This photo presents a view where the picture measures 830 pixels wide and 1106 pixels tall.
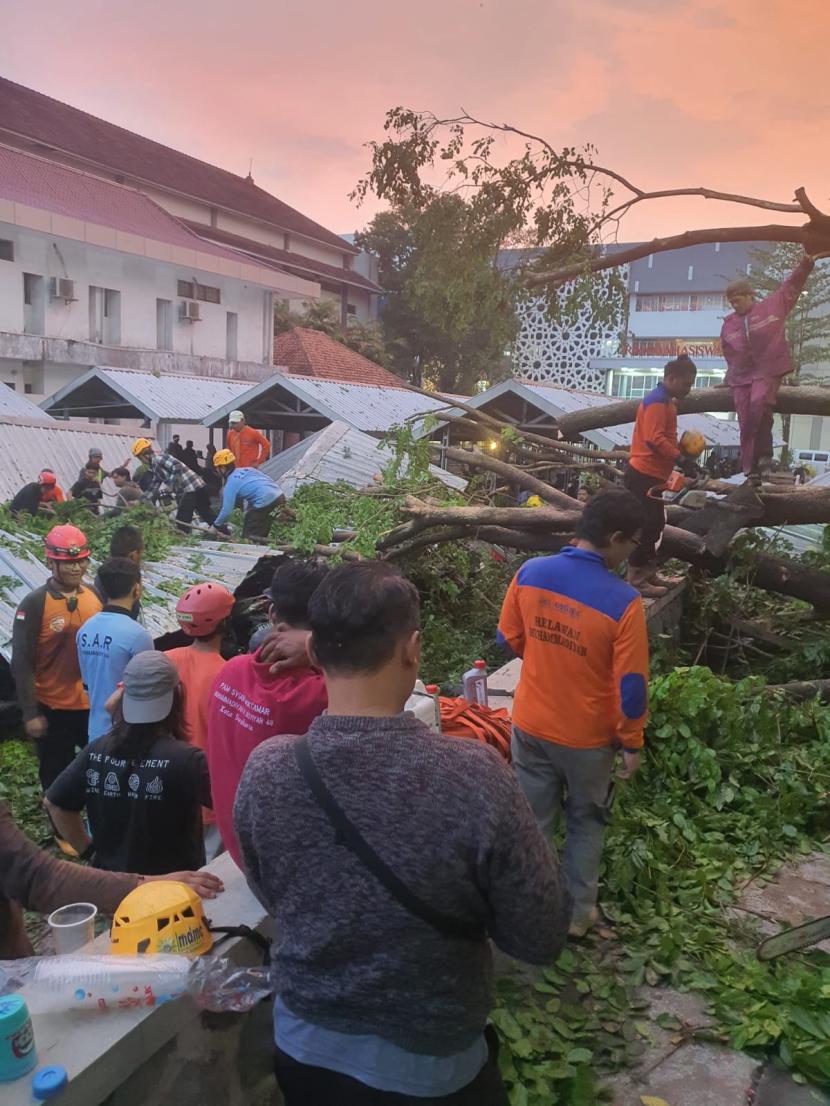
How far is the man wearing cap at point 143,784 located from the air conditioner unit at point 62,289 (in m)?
13.5

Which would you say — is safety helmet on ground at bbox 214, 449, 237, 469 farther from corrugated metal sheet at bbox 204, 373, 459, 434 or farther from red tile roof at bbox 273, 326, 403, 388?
Answer: red tile roof at bbox 273, 326, 403, 388

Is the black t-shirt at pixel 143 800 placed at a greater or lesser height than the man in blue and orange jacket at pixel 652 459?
lesser

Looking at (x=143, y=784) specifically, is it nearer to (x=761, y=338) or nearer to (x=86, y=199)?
(x=761, y=338)

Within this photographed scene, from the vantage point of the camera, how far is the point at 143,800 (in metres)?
2.32

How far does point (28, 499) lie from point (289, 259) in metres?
21.5

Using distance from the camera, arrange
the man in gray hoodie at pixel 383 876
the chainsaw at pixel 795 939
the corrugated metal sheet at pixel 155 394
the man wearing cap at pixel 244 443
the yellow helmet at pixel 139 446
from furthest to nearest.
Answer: the corrugated metal sheet at pixel 155 394, the man wearing cap at pixel 244 443, the yellow helmet at pixel 139 446, the chainsaw at pixel 795 939, the man in gray hoodie at pixel 383 876

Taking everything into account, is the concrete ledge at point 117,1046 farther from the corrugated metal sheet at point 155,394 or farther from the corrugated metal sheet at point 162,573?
the corrugated metal sheet at point 155,394

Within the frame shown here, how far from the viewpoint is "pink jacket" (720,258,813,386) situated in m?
6.38

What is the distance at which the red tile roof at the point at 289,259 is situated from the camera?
24.1 m

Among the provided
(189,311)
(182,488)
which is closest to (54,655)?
(182,488)

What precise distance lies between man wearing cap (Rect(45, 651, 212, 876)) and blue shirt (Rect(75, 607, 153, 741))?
966mm

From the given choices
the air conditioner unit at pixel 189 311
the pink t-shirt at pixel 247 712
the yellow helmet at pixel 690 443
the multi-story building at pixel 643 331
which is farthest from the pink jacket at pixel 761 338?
the air conditioner unit at pixel 189 311

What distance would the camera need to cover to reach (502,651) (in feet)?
23.2

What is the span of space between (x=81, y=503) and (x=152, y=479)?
1.67 meters
